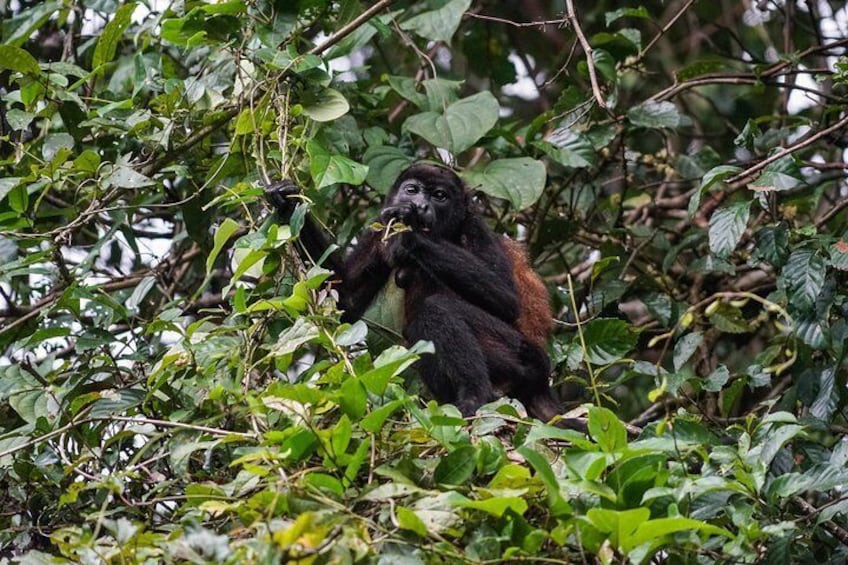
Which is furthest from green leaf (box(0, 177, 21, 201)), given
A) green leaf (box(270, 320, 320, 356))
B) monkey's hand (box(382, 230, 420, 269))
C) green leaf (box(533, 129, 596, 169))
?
green leaf (box(533, 129, 596, 169))

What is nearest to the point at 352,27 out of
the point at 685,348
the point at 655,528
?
the point at 685,348

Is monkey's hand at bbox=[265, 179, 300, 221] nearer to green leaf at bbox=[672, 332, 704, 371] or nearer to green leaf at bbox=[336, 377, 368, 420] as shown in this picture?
green leaf at bbox=[336, 377, 368, 420]

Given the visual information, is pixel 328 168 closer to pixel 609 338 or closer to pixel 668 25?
pixel 609 338

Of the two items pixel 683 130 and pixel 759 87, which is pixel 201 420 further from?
pixel 683 130

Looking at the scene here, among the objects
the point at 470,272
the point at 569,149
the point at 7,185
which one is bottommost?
the point at 470,272

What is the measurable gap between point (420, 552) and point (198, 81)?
3.40 m

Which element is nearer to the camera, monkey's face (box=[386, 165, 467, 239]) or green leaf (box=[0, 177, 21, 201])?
green leaf (box=[0, 177, 21, 201])

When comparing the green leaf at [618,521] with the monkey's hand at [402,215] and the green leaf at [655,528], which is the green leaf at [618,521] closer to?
the green leaf at [655,528]

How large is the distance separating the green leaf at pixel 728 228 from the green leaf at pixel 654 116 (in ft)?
5.16

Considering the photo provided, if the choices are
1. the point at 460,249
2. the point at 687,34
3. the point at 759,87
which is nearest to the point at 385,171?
the point at 460,249

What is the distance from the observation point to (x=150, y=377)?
5066 millimetres

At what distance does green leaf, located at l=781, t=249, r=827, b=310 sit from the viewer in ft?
19.0

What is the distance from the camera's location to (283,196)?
5703mm

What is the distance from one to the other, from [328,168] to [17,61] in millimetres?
1745
